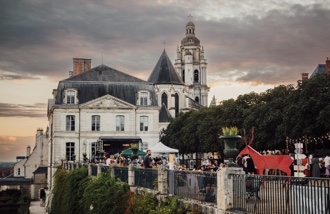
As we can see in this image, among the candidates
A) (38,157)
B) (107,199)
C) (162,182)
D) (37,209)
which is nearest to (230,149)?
(162,182)

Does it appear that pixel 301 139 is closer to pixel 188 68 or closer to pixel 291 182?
pixel 291 182

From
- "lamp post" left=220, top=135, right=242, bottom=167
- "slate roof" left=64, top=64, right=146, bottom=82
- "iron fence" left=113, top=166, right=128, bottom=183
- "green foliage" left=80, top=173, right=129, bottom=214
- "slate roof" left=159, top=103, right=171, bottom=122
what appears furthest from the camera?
"slate roof" left=159, top=103, right=171, bottom=122

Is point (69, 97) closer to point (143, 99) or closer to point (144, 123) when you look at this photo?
point (143, 99)

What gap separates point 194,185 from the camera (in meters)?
19.1

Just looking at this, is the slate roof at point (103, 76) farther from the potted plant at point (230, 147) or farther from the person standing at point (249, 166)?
the potted plant at point (230, 147)

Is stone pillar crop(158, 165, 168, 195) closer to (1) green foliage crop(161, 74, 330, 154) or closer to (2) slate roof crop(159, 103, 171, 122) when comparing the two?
(1) green foliage crop(161, 74, 330, 154)

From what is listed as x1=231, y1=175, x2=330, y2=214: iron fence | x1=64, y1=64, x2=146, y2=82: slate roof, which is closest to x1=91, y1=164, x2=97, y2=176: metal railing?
x1=231, y1=175, x2=330, y2=214: iron fence

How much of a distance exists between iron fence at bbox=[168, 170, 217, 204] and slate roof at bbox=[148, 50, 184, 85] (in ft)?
343

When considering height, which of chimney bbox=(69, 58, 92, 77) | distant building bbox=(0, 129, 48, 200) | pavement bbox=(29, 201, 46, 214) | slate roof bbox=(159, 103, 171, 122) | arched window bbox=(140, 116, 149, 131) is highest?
chimney bbox=(69, 58, 92, 77)

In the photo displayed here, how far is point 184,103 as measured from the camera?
414ft

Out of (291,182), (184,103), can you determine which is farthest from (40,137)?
(291,182)

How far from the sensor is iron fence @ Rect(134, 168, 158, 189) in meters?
23.8

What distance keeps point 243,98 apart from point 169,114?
49.0 m

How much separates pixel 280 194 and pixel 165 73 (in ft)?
371
